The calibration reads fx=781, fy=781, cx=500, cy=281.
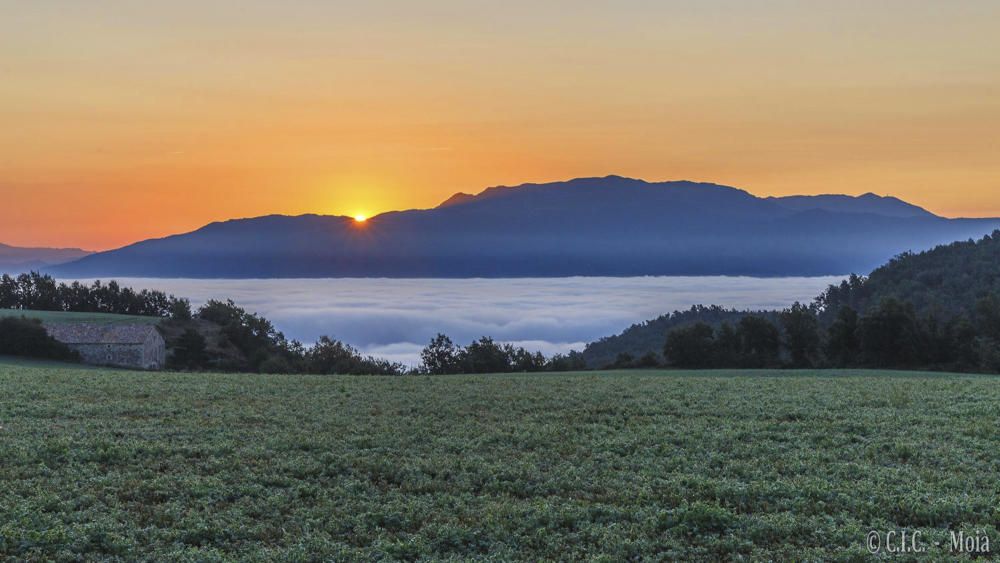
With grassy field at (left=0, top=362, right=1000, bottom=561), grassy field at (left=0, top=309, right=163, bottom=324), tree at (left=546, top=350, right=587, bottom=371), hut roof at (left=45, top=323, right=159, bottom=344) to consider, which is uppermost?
grassy field at (left=0, top=309, right=163, bottom=324)

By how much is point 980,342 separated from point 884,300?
7.52 meters

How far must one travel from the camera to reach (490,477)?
1441cm

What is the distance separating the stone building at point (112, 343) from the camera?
2726 inches

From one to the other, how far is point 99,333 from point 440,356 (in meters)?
31.7

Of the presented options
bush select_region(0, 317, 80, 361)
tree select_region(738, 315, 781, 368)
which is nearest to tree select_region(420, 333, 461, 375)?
tree select_region(738, 315, 781, 368)

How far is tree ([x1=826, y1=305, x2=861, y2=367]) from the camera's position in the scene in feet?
208

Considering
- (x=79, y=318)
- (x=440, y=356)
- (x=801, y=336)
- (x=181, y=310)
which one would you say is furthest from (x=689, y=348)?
(x=79, y=318)

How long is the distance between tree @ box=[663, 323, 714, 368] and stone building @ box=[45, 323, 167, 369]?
153ft

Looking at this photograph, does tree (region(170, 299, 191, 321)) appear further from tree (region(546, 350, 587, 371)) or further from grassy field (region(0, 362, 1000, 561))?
grassy field (region(0, 362, 1000, 561))

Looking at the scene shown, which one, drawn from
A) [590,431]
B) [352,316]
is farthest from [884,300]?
[352,316]

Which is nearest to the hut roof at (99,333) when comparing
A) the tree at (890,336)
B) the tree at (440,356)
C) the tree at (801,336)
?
the tree at (440,356)

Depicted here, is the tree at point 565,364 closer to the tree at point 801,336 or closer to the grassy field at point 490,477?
the tree at point 801,336

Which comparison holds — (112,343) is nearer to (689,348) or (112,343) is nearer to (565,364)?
(565,364)

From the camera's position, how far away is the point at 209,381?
107ft
